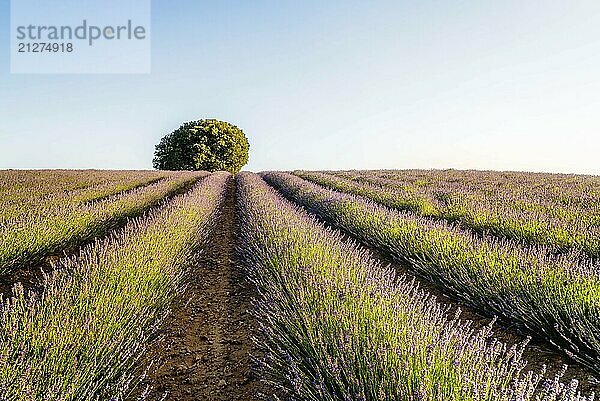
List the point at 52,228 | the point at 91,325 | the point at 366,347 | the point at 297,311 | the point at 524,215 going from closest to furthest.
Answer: the point at 366,347 → the point at 91,325 → the point at 297,311 → the point at 52,228 → the point at 524,215

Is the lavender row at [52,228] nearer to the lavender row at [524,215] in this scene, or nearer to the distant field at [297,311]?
the distant field at [297,311]

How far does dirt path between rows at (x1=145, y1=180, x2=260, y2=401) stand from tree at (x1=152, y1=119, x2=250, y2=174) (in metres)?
27.8

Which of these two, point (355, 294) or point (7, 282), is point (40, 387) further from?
point (7, 282)

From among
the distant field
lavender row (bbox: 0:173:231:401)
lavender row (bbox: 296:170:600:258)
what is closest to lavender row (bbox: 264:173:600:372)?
the distant field

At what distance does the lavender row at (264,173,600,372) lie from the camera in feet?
10.5

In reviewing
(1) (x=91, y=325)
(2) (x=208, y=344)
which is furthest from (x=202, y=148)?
(1) (x=91, y=325)

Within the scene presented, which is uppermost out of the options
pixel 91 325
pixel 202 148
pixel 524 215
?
pixel 202 148

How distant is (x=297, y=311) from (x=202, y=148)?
3006 cm

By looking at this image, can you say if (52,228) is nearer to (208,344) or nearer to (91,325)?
(208,344)

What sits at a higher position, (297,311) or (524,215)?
(524,215)

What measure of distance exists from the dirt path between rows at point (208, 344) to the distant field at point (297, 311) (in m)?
0.02

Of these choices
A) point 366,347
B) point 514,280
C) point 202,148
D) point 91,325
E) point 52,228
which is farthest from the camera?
point 202,148

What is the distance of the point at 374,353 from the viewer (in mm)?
2145

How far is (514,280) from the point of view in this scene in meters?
3.82
